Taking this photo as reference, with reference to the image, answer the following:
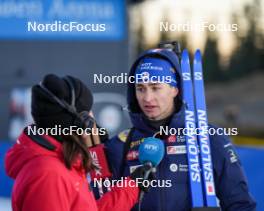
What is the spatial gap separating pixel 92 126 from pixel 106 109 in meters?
7.77

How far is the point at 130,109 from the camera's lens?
3.42m

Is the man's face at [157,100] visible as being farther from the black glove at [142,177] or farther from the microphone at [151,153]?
the black glove at [142,177]

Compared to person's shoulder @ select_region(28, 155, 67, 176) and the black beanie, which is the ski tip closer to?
the black beanie

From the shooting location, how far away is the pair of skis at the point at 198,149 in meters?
3.14

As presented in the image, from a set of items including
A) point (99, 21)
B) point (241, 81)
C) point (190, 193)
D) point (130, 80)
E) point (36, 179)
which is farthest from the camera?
point (241, 81)

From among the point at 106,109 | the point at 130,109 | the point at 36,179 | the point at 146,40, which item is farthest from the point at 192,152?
the point at 146,40

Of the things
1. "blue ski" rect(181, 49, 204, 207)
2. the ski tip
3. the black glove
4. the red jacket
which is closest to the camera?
the red jacket

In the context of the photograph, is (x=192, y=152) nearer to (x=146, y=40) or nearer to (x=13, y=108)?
(x=13, y=108)

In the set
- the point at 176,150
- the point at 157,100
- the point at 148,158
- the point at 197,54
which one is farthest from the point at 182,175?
the point at 197,54

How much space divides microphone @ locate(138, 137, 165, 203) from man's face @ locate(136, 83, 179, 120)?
0.80ft

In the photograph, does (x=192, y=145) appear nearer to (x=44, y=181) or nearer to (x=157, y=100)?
(x=157, y=100)

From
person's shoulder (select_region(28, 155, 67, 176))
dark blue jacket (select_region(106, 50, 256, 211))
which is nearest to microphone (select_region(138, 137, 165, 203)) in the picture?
dark blue jacket (select_region(106, 50, 256, 211))

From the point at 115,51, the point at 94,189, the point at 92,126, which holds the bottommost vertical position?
the point at 94,189

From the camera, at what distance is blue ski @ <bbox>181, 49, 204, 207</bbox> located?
3119 mm
